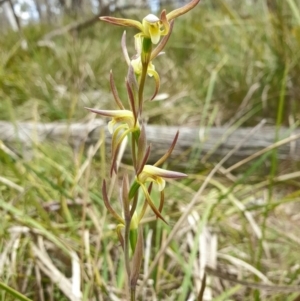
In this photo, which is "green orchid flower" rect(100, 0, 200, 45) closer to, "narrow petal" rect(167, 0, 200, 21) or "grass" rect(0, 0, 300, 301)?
"narrow petal" rect(167, 0, 200, 21)

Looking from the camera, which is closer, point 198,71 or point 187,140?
point 187,140

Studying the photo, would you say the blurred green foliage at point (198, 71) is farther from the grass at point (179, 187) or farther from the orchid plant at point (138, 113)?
the orchid plant at point (138, 113)

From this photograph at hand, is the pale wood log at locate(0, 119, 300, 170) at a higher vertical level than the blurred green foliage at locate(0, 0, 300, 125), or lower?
lower

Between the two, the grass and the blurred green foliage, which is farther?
the blurred green foliage

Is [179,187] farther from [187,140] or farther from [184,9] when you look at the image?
[184,9]

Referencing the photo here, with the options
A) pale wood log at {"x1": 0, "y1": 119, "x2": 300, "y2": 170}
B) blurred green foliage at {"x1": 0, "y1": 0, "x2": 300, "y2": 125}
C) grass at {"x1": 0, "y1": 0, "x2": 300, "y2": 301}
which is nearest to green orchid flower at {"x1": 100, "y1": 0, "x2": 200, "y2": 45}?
grass at {"x1": 0, "y1": 0, "x2": 300, "y2": 301}

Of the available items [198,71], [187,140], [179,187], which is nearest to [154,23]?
[179,187]

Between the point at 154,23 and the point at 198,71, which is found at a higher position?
the point at 154,23

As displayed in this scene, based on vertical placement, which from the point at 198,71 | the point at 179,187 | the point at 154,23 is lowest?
the point at 179,187
